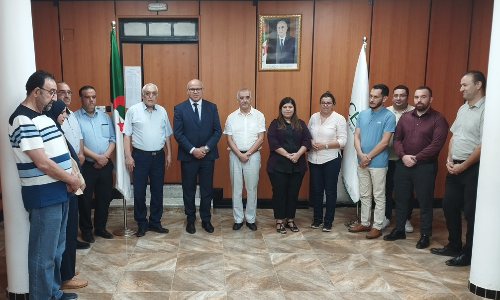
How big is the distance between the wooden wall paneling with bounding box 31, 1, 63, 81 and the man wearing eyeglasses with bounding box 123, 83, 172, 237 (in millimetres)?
1957

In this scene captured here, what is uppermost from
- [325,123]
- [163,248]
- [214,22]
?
[214,22]

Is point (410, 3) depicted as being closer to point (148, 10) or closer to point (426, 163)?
point (426, 163)

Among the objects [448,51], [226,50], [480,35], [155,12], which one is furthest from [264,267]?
[480,35]

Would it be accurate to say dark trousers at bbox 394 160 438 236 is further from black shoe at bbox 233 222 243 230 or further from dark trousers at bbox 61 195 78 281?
dark trousers at bbox 61 195 78 281

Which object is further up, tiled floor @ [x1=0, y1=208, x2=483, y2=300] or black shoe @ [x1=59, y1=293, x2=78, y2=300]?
black shoe @ [x1=59, y1=293, x2=78, y2=300]

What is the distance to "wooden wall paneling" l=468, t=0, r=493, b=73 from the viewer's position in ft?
16.6

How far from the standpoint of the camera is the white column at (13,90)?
102 inches

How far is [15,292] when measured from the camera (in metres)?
2.85

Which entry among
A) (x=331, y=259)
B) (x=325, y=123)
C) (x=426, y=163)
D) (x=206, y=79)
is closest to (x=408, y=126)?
(x=426, y=163)

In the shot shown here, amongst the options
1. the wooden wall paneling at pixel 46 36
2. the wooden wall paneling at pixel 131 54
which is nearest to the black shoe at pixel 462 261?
the wooden wall paneling at pixel 131 54

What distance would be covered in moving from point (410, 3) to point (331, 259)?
150 inches

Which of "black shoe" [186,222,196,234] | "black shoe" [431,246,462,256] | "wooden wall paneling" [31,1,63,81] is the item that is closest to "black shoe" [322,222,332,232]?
"black shoe" [431,246,462,256]

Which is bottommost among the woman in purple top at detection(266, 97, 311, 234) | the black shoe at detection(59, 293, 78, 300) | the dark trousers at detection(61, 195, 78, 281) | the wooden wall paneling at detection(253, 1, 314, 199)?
the black shoe at detection(59, 293, 78, 300)

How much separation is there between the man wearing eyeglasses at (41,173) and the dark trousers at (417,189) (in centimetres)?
326
